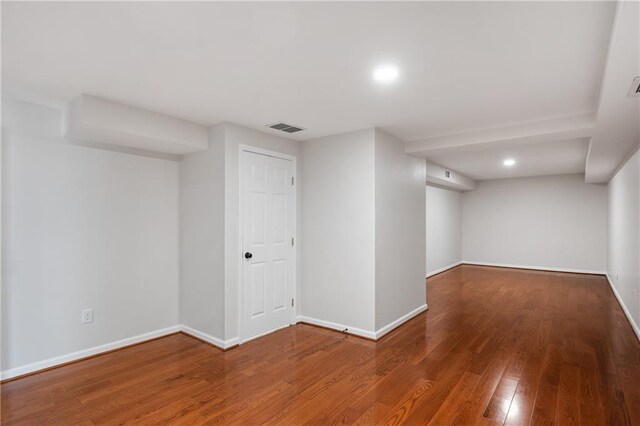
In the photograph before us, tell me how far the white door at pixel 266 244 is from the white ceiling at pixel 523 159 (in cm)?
231

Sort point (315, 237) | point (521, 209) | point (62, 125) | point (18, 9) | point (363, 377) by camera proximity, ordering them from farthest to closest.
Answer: point (521, 209) < point (315, 237) < point (62, 125) < point (363, 377) < point (18, 9)

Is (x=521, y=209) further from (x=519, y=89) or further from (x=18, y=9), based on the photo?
(x=18, y=9)

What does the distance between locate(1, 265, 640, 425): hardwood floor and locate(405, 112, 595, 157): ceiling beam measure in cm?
213

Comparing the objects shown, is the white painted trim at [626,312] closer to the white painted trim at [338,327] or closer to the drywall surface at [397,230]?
the drywall surface at [397,230]

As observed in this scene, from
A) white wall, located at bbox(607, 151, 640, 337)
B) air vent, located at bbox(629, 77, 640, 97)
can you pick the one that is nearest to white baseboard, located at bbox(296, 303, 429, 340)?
white wall, located at bbox(607, 151, 640, 337)

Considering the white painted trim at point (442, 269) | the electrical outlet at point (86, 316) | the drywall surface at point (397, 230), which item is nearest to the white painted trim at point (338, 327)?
the drywall surface at point (397, 230)

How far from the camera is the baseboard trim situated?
3398 mm

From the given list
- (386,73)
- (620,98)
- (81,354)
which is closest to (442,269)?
(620,98)

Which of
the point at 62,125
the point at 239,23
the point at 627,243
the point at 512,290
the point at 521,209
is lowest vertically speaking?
the point at 512,290

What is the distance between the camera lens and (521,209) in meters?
8.28

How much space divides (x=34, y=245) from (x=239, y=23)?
2.70m

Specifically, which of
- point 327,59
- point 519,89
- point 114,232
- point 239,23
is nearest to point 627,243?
point 519,89

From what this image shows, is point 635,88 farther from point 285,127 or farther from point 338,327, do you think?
point 338,327

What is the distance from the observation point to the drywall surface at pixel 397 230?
12.3 feet
